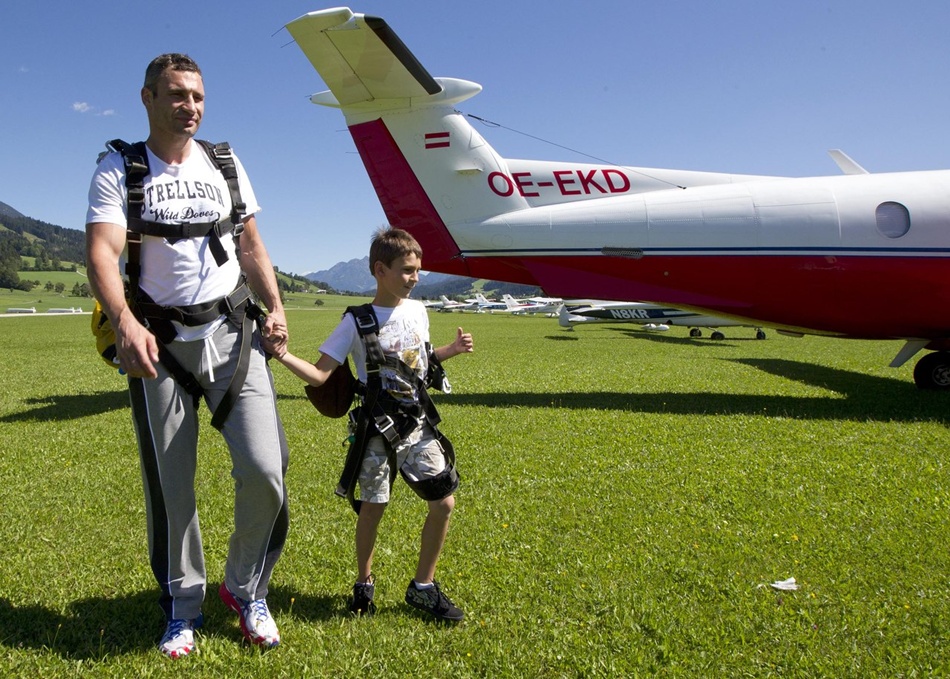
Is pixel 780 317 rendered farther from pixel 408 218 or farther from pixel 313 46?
pixel 313 46

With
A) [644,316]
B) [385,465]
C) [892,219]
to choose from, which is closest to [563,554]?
[385,465]

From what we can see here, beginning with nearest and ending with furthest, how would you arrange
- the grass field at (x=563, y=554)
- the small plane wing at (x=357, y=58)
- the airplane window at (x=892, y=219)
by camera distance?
the grass field at (x=563, y=554), the small plane wing at (x=357, y=58), the airplane window at (x=892, y=219)

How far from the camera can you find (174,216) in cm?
269

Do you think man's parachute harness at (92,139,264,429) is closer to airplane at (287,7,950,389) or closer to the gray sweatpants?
the gray sweatpants

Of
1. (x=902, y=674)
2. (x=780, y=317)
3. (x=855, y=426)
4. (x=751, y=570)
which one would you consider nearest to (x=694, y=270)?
(x=780, y=317)

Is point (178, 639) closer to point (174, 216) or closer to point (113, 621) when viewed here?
point (113, 621)

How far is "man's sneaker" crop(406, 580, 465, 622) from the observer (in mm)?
3113

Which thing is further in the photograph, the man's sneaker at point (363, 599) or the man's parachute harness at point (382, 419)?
the man's sneaker at point (363, 599)

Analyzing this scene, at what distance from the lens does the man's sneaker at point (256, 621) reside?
2.84 m

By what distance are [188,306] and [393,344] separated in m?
0.93

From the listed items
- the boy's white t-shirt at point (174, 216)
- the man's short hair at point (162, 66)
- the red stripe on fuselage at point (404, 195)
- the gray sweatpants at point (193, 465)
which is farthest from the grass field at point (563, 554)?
the red stripe on fuselage at point (404, 195)

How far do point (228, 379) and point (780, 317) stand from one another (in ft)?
32.1

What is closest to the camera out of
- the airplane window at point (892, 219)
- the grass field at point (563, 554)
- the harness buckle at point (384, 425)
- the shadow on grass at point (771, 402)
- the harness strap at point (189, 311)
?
the harness strap at point (189, 311)

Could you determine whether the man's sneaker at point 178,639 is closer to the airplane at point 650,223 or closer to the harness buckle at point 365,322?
the harness buckle at point 365,322
